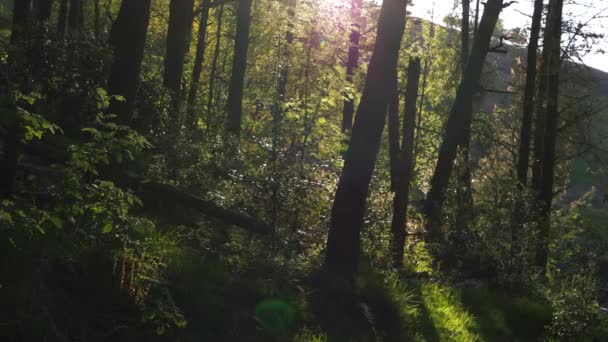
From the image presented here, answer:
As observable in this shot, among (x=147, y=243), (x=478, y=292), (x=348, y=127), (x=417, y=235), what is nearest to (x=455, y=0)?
(x=348, y=127)

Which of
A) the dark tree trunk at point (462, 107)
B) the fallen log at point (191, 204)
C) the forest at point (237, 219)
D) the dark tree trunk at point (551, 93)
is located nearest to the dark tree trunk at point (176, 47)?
the forest at point (237, 219)

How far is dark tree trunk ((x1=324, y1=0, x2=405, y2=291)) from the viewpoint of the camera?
9.02 metres

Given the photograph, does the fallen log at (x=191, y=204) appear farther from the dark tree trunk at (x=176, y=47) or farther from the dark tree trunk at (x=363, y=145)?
the dark tree trunk at (x=176, y=47)

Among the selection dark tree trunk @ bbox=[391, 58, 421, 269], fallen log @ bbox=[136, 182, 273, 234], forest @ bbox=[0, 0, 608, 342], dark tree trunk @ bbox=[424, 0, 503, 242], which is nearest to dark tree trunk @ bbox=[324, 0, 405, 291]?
forest @ bbox=[0, 0, 608, 342]

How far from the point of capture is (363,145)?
9.05 meters

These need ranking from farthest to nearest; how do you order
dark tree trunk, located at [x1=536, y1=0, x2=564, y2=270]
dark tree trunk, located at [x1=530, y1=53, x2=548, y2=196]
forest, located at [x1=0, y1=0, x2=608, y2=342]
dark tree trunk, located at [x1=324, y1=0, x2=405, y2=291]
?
dark tree trunk, located at [x1=530, y1=53, x2=548, y2=196] < dark tree trunk, located at [x1=536, y1=0, x2=564, y2=270] < dark tree trunk, located at [x1=324, y1=0, x2=405, y2=291] < forest, located at [x1=0, y1=0, x2=608, y2=342]

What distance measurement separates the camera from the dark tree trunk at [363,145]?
355 inches

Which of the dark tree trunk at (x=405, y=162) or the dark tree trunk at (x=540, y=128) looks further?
the dark tree trunk at (x=540, y=128)

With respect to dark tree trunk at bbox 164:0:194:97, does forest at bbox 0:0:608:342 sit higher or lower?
lower

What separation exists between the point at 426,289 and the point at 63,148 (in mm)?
5469

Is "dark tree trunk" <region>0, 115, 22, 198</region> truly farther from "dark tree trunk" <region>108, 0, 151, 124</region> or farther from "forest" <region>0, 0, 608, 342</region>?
"dark tree trunk" <region>108, 0, 151, 124</region>

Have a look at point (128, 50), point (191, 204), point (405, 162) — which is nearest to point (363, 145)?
point (191, 204)

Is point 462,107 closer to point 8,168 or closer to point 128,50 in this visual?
point 128,50

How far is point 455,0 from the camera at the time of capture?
81.7 feet
